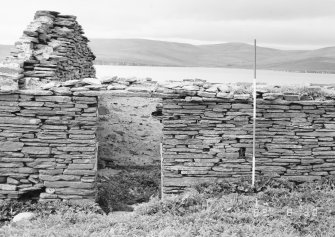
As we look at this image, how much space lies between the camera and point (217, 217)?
7508 mm

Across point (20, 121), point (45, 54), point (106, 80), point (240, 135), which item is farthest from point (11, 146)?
point (240, 135)

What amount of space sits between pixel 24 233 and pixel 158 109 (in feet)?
26.6

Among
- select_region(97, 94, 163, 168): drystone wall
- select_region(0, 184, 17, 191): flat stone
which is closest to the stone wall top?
select_region(0, 184, 17, 191): flat stone

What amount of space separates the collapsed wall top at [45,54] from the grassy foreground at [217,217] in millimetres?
2828

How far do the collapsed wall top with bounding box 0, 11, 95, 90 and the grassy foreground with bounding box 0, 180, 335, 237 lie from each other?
2828mm

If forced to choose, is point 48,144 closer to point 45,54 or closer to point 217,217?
point 45,54

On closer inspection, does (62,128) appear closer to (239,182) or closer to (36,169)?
(36,169)

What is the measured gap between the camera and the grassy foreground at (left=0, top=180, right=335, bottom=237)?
22.9 ft

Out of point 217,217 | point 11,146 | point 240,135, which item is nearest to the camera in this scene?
point 217,217

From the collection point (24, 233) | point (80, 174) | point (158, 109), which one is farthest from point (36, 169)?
point (158, 109)

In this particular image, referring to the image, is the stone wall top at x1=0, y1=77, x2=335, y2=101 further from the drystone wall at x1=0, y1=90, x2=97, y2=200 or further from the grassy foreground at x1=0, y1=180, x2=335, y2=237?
the grassy foreground at x1=0, y1=180, x2=335, y2=237

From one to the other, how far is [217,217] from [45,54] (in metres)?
5.74

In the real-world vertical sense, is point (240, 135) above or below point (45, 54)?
below

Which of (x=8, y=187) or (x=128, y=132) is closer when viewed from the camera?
(x=8, y=187)
